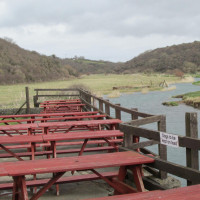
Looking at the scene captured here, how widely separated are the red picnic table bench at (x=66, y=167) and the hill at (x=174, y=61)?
312ft

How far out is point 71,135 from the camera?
4953 mm

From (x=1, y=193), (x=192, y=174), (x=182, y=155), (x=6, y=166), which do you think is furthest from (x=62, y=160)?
(x=182, y=155)

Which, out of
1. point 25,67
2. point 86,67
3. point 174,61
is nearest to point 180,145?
point 25,67

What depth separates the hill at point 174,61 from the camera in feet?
331

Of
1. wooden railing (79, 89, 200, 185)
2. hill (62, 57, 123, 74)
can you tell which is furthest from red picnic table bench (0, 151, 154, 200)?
hill (62, 57, 123, 74)

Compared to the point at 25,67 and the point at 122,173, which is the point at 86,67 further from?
the point at 122,173

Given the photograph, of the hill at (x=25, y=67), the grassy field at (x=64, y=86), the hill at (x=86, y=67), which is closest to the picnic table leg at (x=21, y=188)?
the grassy field at (x=64, y=86)

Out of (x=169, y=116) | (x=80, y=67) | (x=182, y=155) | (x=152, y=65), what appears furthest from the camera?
(x=80, y=67)

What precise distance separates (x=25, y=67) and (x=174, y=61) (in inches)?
2073

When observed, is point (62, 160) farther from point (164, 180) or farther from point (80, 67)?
point (80, 67)

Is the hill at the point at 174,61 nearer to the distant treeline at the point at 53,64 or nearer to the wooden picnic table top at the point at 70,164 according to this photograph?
the distant treeline at the point at 53,64

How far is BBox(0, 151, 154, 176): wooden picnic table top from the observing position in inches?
120

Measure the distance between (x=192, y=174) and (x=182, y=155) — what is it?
7.63 meters

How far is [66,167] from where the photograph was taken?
3.15m
